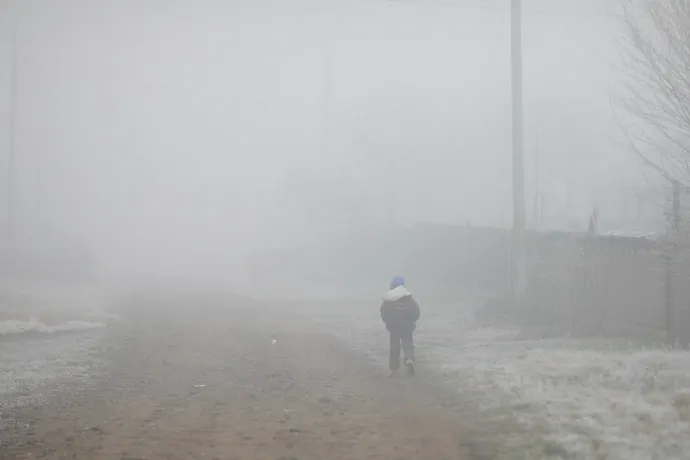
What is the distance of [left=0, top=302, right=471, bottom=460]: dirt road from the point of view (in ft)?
24.6

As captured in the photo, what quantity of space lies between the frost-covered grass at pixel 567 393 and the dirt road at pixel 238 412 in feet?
2.03

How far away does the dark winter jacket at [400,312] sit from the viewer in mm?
11672

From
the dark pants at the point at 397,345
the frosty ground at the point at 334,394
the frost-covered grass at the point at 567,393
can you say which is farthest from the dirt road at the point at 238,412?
the frost-covered grass at the point at 567,393

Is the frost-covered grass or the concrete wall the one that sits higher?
the concrete wall

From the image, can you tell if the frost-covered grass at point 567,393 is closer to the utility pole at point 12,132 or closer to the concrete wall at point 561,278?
the concrete wall at point 561,278

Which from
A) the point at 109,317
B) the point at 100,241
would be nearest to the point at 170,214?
the point at 100,241

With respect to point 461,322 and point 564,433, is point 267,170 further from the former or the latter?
point 564,433

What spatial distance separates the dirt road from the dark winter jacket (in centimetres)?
83

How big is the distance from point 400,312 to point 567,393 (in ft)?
10.4

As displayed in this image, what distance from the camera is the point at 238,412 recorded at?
9047mm

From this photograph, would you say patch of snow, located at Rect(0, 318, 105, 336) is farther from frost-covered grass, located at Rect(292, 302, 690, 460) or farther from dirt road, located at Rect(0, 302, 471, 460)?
Answer: frost-covered grass, located at Rect(292, 302, 690, 460)

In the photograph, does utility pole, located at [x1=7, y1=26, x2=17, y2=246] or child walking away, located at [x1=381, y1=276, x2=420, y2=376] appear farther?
utility pole, located at [x1=7, y1=26, x2=17, y2=246]

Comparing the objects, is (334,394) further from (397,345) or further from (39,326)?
(39,326)

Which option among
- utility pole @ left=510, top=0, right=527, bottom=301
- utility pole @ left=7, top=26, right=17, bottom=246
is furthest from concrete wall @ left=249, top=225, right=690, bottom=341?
utility pole @ left=7, top=26, right=17, bottom=246
